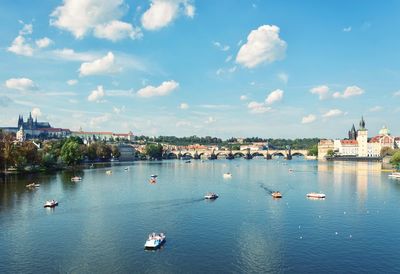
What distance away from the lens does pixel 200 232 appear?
116 ft

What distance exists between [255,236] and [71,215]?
2023 centimetres

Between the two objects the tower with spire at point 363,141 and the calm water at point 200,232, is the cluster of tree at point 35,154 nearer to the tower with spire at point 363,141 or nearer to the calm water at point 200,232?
the calm water at point 200,232

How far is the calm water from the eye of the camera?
1064 inches

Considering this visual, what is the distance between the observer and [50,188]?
66.4 m

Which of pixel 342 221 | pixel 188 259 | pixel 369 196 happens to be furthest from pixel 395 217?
pixel 188 259

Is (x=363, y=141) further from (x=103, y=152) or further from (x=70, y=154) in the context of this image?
(x=70, y=154)

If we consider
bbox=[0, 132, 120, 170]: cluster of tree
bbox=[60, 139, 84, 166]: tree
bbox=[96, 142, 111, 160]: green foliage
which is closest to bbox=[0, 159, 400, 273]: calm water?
bbox=[0, 132, 120, 170]: cluster of tree

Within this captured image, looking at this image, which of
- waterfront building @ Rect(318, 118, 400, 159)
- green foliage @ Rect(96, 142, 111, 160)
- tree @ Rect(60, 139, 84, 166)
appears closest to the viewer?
tree @ Rect(60, 139, 84, 166)

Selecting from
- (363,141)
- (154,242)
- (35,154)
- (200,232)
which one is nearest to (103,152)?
(35,154)

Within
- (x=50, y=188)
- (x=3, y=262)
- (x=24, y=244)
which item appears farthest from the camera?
(x=50, y=188)

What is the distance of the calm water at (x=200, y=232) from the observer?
88.7ft

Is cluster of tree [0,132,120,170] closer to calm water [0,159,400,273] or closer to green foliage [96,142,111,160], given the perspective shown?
green foliage [96,142,111,160]

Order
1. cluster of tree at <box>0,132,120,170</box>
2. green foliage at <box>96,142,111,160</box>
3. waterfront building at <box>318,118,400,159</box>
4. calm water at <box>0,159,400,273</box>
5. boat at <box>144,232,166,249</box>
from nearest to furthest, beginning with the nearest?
1. calm water at <box>0,159,400,273</box>
2. boat at <box>144,232,166,249</box>
3. cluster of tree at <box>0,132,120,170</box>
4. green foliage at <box>96,142,111,160</box>
5. waterfront building at <box>318,118,400,159</box>

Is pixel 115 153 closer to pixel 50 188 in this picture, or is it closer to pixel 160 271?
pixel 50 188
